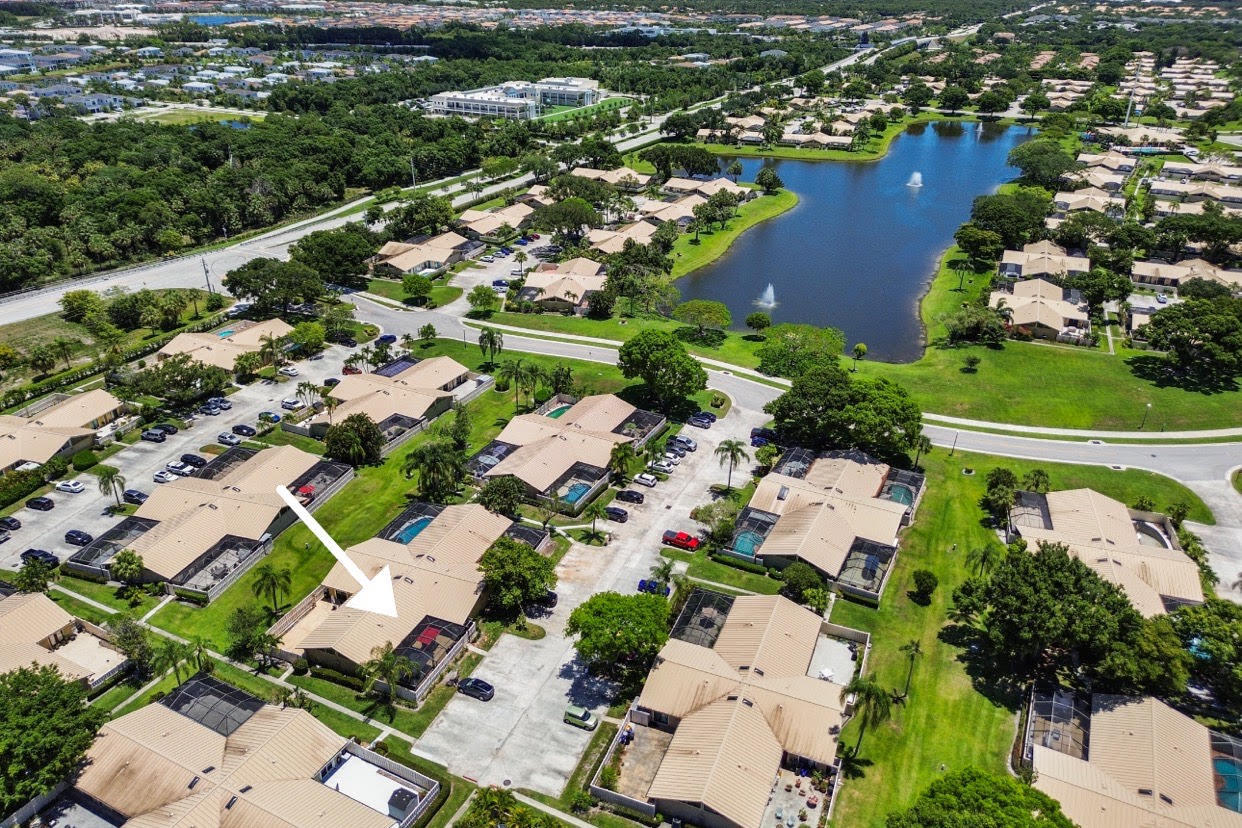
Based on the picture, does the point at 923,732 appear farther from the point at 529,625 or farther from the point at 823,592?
the point at 529,625

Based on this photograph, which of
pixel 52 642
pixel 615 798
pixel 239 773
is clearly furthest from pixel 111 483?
pixel 615 798

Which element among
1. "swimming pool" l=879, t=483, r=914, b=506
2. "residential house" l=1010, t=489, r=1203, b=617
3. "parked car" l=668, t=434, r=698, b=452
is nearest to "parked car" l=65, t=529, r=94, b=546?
"parked car" l=668, t=434, r=698, b=452

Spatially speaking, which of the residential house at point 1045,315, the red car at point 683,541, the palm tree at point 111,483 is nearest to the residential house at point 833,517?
the red car at point 683,541

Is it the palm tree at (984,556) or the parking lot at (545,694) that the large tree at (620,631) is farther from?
the palm tree at (984,556)

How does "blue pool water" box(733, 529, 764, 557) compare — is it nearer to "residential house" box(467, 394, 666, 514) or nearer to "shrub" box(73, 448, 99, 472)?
"residential house" box(467, 394, 666, 514)

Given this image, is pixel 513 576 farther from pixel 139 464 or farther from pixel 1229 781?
pixel 1229 781

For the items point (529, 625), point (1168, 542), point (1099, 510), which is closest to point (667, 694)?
point (529, 625)
